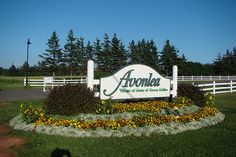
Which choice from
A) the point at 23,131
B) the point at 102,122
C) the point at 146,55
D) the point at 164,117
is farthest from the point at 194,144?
the point at 146,55

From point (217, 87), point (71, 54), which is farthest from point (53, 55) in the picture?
point (217, 87)

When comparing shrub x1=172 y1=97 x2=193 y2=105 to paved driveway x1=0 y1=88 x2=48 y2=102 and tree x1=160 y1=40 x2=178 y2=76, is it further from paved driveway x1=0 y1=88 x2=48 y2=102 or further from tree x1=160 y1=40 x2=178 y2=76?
tree x1=160 y1=40 x2=178 y2=76

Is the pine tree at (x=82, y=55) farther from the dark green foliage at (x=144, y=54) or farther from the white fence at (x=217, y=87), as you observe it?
the white fence at (x=217, y=87)

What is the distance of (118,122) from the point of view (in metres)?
8.87

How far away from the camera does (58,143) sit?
7.42 meters

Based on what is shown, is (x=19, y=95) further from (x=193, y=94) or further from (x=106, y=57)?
(x=106, y=57)

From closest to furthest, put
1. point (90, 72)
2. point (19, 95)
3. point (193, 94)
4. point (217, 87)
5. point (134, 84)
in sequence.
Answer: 1. point (90, 72)
2. point (134, 84)
3. point (193, 94)
4. point (19, 95)
5. point (217, 87)

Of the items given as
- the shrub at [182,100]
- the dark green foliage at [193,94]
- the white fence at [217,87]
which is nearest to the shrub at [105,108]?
the shrub at [182,100]

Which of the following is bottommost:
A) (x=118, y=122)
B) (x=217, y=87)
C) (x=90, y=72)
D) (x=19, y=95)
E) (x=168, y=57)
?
(x=118, y=122)

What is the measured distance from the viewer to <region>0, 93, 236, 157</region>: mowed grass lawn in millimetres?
6703

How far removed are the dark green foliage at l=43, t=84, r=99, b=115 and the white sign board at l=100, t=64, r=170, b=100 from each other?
1.14 meters

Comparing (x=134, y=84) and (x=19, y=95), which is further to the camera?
(x=19, y=95)

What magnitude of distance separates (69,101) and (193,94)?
6436mm

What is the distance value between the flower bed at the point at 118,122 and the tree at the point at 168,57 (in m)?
56.3
